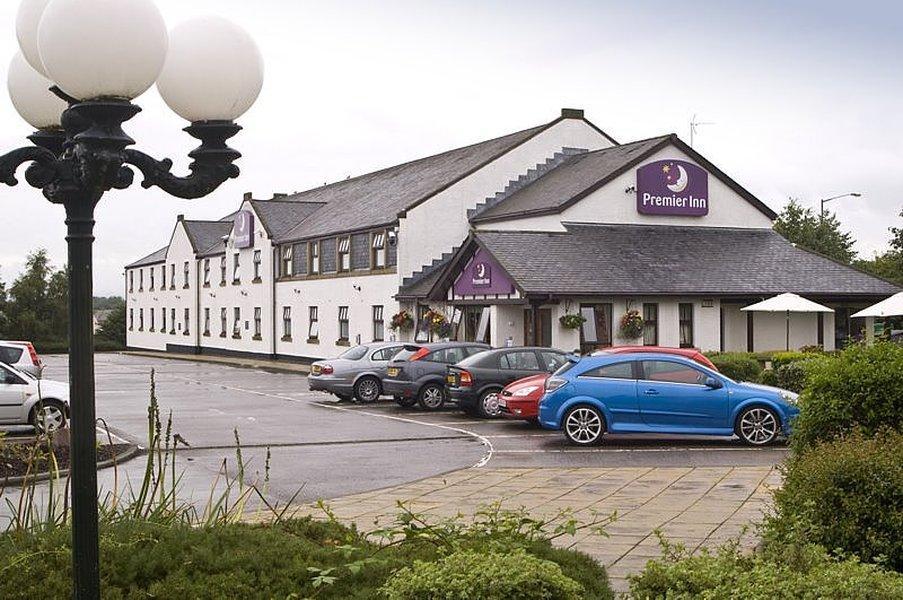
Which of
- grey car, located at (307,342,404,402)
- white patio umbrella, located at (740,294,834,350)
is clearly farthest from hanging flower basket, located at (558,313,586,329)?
grey car, located at (307,342,404,402)

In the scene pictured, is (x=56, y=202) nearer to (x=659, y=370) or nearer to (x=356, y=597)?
(x=356, y=597)

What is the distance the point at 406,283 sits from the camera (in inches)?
1650

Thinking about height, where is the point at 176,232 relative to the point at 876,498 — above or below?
above

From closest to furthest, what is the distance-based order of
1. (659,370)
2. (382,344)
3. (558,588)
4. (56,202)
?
(558,588) < (56,202) < (659,370) < (382,344)

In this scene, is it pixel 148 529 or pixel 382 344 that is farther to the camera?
pixel 382 344

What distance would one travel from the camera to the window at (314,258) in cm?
4928

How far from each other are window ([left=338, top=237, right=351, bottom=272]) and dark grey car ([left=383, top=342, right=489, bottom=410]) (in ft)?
67.5

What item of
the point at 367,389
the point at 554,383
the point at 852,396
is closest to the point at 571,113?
the point at 367,389

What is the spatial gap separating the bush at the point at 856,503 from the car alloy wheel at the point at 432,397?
17842mm

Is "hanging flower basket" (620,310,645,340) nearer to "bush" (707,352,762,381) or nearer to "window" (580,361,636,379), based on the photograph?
"bush" (707,352,762,381)

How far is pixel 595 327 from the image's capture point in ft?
114

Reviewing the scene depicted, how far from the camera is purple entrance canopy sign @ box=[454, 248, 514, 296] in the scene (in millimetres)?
33769

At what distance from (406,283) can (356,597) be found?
3627 centimetres

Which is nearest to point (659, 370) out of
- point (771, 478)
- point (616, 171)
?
point (771, 478)
